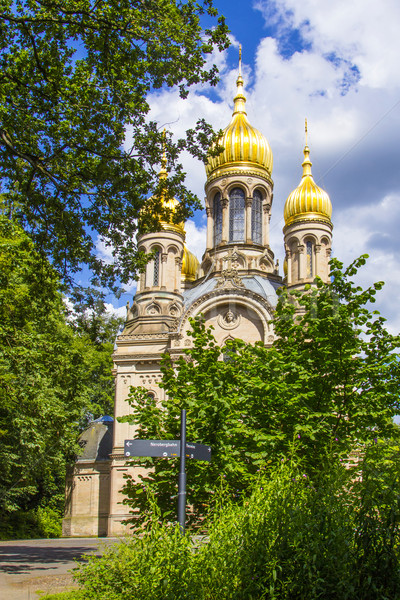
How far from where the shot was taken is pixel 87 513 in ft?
111

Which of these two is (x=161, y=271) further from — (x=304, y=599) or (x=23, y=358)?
(x=304, y=599)

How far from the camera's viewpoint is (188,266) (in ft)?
148

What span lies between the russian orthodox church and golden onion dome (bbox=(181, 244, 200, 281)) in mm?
5441

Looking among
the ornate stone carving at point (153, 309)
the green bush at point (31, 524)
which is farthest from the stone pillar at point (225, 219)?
the green bush at point (31, 524)

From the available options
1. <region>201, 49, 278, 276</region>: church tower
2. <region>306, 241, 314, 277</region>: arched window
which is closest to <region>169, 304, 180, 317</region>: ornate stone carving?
<region>201, 49, 278, 276</region>: church tower

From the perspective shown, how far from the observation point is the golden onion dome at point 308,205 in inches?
1491

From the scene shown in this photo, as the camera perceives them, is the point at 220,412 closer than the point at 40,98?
No

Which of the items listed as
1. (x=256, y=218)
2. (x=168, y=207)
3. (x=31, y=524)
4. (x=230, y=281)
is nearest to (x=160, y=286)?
(x=230, y=281)

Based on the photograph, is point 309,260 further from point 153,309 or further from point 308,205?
point 153,309

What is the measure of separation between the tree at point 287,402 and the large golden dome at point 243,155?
24.5 m

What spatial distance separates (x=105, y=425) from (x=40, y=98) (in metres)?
27.9

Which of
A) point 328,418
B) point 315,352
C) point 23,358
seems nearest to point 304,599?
point 328,418

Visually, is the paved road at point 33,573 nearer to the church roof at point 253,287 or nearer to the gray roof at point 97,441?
the gray roof at point 97,441

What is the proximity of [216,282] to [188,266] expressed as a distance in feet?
35.1
